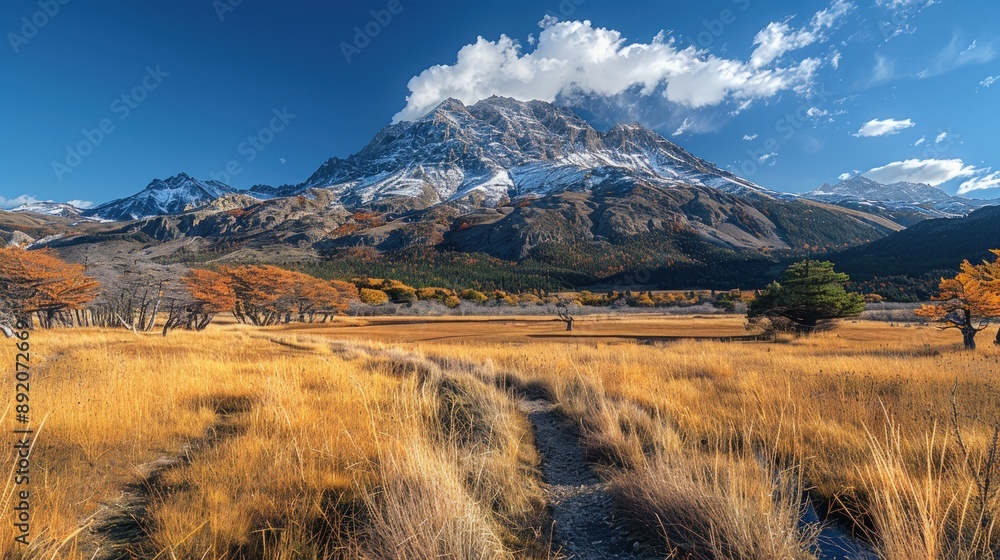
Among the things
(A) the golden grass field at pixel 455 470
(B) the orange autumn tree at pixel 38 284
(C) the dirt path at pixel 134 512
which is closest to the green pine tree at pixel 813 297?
(A) the golden grass field at pixel 455 470

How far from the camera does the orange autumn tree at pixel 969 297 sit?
1513 centimetres

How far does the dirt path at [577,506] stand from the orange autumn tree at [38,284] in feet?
91.7

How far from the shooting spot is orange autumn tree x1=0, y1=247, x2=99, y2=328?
22.5 m

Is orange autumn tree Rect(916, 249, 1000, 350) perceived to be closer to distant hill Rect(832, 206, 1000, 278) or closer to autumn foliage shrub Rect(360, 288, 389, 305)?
autumn foliage shrub Rect(360, 288, 389, 305)

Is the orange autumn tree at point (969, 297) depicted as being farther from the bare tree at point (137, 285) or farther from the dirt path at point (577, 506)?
the bare tree at point (137, 285)

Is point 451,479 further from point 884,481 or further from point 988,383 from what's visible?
point 988,383

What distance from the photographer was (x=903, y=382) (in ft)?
25.2

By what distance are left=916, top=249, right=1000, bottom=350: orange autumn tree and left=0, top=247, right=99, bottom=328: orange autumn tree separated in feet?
138

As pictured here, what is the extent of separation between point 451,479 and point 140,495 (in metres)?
2.84

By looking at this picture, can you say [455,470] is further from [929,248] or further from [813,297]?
[929,248]

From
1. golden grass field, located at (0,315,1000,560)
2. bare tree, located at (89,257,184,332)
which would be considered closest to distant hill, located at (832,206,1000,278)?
golden grass field, located at (0,315,1000,560)

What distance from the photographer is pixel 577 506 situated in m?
Answer: 3.93

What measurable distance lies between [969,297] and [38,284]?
154ft

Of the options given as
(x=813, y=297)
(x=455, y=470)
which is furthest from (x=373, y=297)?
(x=455, y=470)
